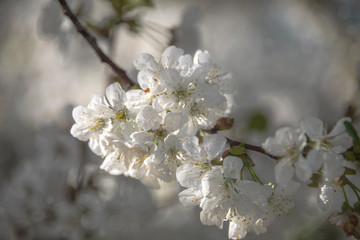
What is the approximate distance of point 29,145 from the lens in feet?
6.37

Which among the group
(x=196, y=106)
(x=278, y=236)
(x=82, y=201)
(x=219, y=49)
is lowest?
(x=278, y=236)

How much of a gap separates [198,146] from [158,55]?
47.5 inches

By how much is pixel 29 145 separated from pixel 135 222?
89 centimetres

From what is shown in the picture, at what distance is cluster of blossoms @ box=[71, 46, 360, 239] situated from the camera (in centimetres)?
52

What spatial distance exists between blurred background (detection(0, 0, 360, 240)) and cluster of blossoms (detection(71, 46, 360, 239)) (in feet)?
2.18

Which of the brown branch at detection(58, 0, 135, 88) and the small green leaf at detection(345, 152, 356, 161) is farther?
the brown branch at detection(58, 0, 135, 88)

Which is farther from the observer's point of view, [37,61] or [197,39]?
[37,61]

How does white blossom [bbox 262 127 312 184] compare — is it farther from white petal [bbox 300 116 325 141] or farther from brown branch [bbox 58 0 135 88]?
brown branch [bbox 58 0 135 88]

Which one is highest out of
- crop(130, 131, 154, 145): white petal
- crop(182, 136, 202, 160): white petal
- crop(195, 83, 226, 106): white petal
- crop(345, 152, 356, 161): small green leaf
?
crop(130, 131, 154, 145): white petal

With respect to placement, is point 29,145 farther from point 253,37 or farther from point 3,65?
point 253,37

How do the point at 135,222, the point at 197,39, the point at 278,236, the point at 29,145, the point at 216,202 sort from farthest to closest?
1. the point at 29,145
2. the point at 278,236
3. the point at 135,222
4. the point at 197,39
5. the point at 216,202

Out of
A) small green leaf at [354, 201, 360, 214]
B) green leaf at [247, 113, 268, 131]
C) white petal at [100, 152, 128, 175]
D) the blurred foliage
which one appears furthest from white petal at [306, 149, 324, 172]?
green leaf at [247, 113, 268, 131]

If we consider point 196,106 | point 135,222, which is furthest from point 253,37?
point 196,106

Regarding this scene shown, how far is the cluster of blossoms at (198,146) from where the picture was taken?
52cm
